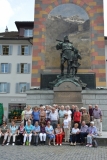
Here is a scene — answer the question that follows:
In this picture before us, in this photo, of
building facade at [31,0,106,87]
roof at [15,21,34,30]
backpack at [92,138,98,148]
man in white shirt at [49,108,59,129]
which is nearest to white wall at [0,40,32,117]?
roof at [15,21,34,30]

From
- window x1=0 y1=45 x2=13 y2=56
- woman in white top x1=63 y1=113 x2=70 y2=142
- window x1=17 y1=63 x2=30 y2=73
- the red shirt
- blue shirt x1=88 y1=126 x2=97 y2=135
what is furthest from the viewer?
window x1=0 y1=45 x2=13 y2=56

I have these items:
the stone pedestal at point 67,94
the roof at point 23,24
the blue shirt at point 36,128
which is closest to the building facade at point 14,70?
the roof at point 23,24

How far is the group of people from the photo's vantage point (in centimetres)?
1127

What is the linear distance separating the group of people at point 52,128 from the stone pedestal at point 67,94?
126 inches

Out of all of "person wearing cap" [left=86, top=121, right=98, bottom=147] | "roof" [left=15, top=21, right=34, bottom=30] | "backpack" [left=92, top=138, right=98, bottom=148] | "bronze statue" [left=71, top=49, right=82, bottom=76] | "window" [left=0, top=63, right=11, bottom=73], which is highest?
"roof" [left=15, top=21, right=34, bottom=30]

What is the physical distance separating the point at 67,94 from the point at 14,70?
20.6m

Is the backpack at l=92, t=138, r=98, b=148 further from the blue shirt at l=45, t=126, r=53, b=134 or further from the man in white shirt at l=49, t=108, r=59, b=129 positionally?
the man in white shirt at l=49, t=108, r=59, b=129

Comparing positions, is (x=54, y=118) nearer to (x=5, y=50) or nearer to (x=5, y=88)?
(x=5, y=88)

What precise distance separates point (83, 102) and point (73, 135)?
587 centimetres

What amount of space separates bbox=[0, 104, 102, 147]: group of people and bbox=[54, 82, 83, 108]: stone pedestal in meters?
3.19

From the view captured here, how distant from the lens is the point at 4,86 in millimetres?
35344

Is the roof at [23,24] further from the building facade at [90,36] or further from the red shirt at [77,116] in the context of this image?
the red shirt at [77,116]

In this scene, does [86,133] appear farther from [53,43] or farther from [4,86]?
[4,86]

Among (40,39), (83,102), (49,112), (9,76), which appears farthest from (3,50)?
(49,112)
